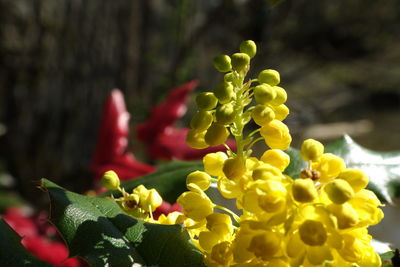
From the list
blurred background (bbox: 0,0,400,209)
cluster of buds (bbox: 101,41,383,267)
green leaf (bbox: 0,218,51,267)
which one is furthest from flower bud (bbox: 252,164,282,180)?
blurred background (bbox: 0,0,400,209)

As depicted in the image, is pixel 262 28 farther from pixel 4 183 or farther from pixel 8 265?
pixel 4 183

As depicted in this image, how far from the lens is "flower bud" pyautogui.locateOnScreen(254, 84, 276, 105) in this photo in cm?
25

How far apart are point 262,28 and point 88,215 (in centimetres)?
34

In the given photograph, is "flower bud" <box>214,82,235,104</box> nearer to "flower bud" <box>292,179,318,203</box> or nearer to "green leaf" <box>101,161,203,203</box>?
"flower bud" <box>292,179,318,203</box>

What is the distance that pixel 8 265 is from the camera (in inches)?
10.6

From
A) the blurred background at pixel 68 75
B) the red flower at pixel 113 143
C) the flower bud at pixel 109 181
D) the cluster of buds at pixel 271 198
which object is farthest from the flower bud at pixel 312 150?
the blurred background at pixel 68 75

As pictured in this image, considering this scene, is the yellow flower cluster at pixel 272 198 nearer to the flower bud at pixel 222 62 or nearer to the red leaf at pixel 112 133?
the flower bud at pixel 222 62

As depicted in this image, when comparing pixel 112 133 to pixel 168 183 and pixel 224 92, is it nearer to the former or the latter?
pixel 168 183

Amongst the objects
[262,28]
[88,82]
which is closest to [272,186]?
[262,28]

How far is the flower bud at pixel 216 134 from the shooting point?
0.25 meters

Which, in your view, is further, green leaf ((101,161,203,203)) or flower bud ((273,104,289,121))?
green leaf ((101,161,203,203))

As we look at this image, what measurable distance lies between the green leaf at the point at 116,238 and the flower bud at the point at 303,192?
0.08m

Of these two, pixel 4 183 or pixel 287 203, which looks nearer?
pixel 287 203

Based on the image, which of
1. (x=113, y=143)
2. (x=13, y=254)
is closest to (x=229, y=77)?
(x=13, y=254)
